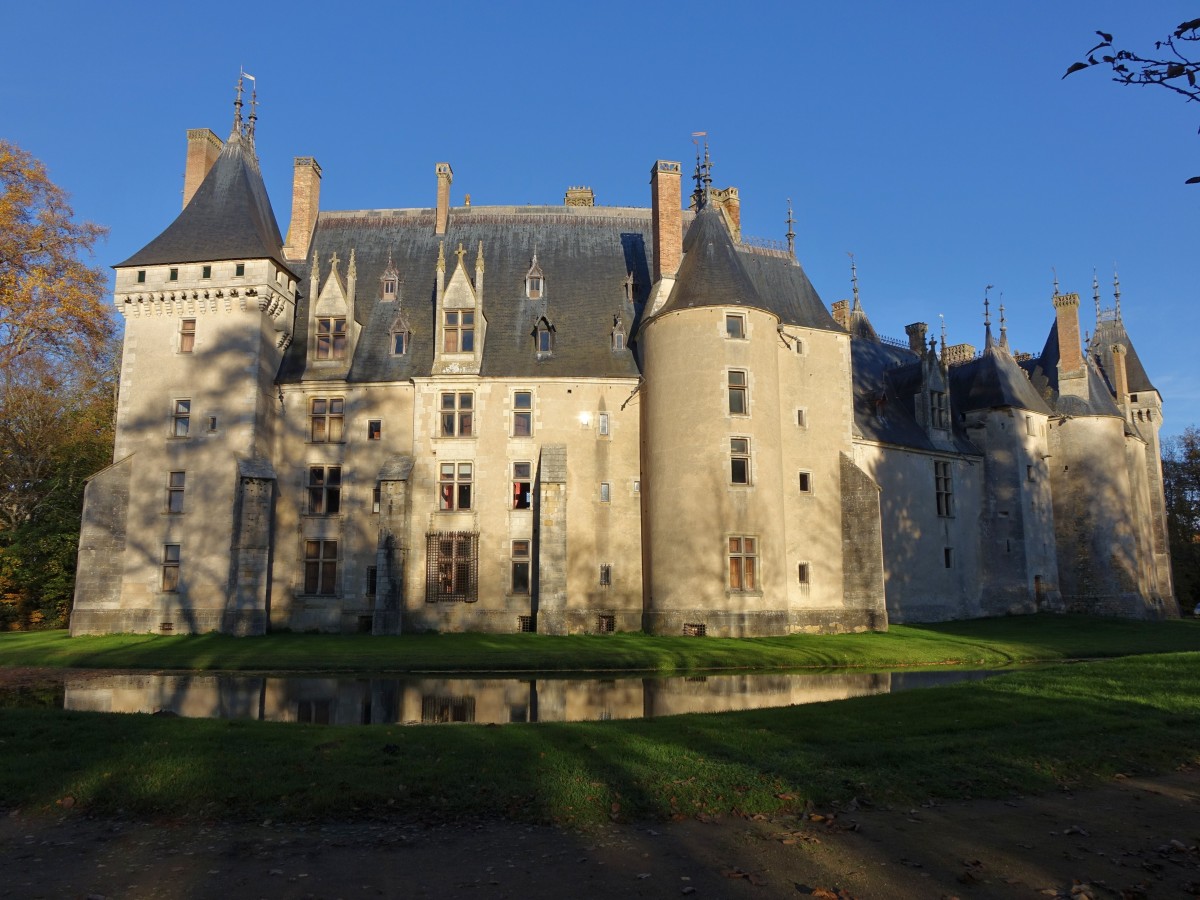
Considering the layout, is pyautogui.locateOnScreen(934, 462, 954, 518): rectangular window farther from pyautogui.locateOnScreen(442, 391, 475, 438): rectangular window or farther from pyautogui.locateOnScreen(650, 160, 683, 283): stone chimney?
pyautogui.locateOnScreen(442, 391, 475, 438): rectangular window

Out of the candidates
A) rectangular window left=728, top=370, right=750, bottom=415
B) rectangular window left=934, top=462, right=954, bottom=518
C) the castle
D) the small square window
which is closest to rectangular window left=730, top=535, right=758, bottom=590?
the castle

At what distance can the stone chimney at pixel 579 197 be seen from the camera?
41.7m

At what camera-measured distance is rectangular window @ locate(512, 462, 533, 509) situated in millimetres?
31141

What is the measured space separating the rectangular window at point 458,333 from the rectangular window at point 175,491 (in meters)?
9.94

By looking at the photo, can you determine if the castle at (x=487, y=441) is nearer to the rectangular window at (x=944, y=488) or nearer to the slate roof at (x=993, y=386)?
the rectangular window at (x=944, y=488)

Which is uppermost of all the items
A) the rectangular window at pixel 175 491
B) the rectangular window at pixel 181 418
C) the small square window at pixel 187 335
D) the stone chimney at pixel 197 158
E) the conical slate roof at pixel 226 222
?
the stone chimney at pixel 197 158

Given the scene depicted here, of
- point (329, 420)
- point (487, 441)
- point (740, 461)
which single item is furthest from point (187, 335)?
point (740, 461)

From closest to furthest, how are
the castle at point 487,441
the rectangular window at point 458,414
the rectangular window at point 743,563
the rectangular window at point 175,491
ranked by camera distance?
1. the rectangular window at point 743,563
2. the castle at point 487,441
3. the rectangular window at point 175,491
4. the rectangular window at point 458,414

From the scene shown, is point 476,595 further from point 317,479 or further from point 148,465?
point 148,465

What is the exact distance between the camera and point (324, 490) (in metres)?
31.8

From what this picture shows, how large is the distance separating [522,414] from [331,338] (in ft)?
25.4

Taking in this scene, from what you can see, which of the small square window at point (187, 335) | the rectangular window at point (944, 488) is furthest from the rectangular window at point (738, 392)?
the small square window at point (187, 335)

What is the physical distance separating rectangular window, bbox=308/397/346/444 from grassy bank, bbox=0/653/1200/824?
68.5 ft

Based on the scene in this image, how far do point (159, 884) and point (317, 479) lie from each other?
26834 millimetres
